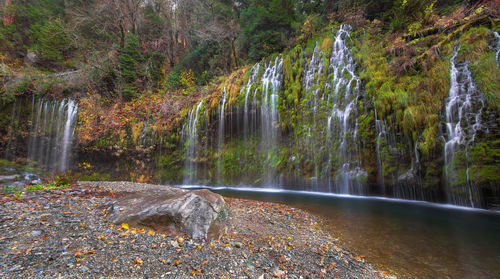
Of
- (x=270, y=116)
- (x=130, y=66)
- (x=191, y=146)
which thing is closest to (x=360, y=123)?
(x=270, y=116)

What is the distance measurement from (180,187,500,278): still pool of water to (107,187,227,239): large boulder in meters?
2.42

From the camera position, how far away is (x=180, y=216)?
9.29 feet

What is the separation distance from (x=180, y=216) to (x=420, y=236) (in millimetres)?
4547

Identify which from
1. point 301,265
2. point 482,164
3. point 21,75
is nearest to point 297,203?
point 301,265

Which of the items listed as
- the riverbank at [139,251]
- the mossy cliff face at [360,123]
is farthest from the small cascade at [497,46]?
the riverbank at [139,251]

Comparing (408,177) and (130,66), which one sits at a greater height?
(130,66)

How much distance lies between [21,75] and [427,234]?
24.9m

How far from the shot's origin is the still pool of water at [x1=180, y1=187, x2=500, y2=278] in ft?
9.17

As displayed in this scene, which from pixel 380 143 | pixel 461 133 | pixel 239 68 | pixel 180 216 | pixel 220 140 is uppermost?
pixel 239 68

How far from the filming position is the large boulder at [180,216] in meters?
2.81

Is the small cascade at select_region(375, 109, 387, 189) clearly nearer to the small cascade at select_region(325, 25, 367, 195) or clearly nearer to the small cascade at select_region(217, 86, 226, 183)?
the small cascade at select_region(325, 25, 367, 195)

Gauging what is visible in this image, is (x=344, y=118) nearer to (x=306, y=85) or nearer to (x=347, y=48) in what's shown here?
(x=306, y=85)

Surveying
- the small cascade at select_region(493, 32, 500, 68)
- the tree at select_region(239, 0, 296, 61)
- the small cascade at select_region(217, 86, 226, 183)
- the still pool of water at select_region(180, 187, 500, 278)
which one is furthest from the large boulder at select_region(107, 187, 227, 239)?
the tree at select_region(239, 0, 296, 61)

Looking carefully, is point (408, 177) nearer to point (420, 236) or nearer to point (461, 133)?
point (461, 133)
